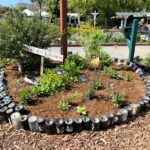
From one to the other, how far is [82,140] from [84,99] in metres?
1.34

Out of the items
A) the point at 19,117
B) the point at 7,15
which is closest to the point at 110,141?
the point at 19,117

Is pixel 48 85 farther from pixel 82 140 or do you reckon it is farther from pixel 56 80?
pixel 82 140

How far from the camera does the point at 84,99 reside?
650cm

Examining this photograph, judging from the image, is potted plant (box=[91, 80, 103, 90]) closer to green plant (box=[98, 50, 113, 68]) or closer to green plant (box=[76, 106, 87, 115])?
green plant (box=[76, 106, 87, 115])

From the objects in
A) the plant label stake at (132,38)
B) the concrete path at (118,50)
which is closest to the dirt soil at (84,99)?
the plant label stake at (132,38)

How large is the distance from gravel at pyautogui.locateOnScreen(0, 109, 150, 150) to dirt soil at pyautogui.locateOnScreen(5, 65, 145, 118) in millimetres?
500

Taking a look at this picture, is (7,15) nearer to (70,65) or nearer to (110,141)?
(70,65)

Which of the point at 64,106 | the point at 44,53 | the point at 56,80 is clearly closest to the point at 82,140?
the point at 64,106

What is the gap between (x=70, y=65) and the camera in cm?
786

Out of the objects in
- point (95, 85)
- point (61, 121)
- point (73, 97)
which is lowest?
point (61, 121)

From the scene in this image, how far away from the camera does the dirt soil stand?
19.5 ft

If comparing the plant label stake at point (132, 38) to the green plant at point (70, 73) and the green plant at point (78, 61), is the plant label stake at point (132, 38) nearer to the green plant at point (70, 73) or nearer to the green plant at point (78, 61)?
the green plant at point (78, 61)

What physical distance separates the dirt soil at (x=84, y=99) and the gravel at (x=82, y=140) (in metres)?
0.50

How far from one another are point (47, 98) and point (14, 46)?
191 centimetres
